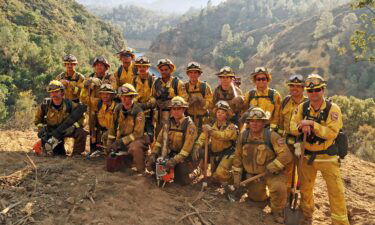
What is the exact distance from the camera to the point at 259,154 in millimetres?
6055

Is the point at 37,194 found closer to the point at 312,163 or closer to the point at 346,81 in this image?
the point at 312,163

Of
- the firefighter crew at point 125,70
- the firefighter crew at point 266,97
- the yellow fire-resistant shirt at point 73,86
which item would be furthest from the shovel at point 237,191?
the yellow fire-resistant shirt at point 73,86

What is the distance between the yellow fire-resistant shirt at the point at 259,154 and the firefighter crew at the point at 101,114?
3.20 metres

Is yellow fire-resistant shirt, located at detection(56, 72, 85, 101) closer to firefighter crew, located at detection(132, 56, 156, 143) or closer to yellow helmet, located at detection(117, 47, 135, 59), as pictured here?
yellow helmet, located at detection(117, 47, 135, 59)

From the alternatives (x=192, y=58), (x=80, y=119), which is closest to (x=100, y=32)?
(x=192, y=58)

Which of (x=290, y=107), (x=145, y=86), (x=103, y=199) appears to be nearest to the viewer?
(x=103, y=199)

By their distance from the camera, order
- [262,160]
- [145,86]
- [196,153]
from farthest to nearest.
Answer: [145,86] → [196,153] → [262,160]

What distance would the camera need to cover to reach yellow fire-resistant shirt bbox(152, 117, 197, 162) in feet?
→ 21.3

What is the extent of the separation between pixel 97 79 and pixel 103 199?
3570mm

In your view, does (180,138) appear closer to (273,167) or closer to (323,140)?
(273,167)

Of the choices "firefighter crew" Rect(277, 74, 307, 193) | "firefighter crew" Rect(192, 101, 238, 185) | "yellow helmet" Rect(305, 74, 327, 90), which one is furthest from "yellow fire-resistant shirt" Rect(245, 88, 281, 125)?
"yellow helmet" Rect(305, 74, 327, 90)

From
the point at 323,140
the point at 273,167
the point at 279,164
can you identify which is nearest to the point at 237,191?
the point at 273,167

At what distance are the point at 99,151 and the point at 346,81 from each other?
61010mm

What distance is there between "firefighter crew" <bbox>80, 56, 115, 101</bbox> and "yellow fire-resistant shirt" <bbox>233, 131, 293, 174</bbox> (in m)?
3.83
